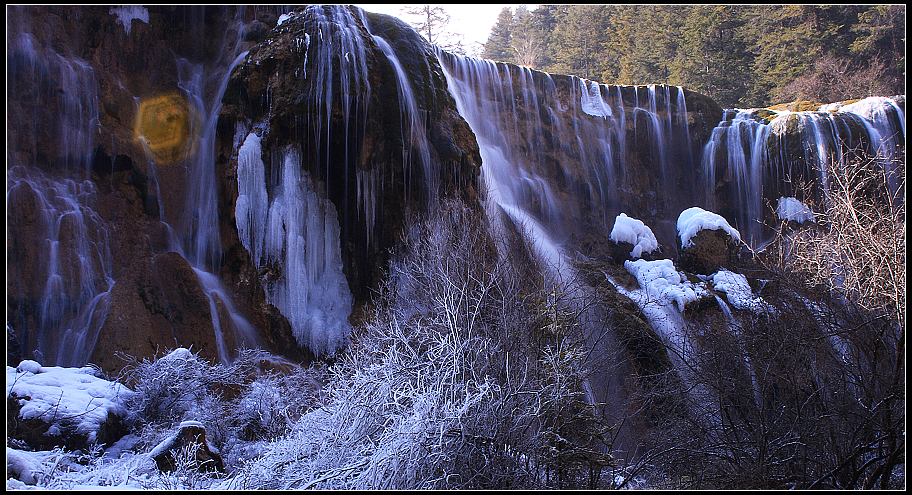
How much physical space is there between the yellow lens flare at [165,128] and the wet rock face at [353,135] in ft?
7.14

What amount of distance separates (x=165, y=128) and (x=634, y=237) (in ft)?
38.9

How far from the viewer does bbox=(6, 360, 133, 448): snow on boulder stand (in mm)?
8164

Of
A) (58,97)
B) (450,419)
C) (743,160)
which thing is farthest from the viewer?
(743,160)

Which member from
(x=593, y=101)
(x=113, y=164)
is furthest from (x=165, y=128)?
(x=593, y=101)

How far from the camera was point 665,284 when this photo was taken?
54.4ft

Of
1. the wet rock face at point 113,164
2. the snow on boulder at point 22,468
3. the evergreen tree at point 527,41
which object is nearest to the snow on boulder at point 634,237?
the wet rock face at point 113,164

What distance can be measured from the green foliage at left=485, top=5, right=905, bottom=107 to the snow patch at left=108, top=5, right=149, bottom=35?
2539 centimetres

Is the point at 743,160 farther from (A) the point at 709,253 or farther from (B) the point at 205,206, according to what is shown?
(B) the point at 205,206

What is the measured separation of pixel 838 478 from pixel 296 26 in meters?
13.1

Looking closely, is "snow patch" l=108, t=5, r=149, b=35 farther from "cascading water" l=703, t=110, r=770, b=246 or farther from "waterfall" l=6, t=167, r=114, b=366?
"cascading water" l=703, t=110, r=770, b=246

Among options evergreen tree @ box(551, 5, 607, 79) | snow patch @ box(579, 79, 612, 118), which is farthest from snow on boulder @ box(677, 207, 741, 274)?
evergreen tree @ box(551, 5, 607, 79)

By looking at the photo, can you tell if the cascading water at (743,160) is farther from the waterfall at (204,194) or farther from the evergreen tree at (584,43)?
the evergreen tree at (584,43)

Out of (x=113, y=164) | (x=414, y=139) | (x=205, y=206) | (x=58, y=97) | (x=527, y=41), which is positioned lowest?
(x=205, y=206)

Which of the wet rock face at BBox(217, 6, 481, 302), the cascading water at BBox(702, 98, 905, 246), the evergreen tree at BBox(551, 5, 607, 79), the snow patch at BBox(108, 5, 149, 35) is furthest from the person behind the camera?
the evergreen tree at BBox(551, 5, 607, 79)
